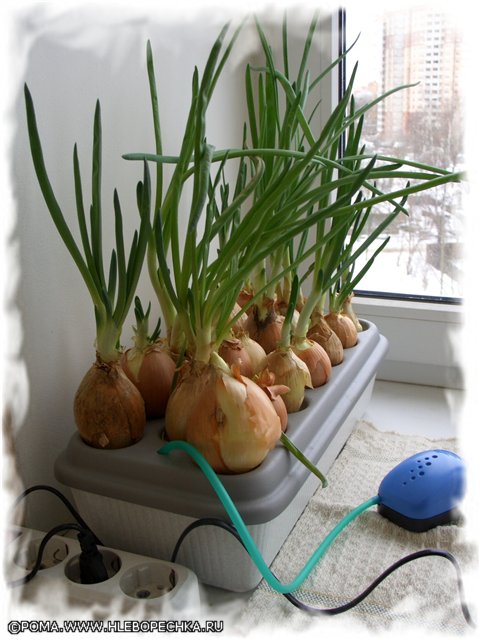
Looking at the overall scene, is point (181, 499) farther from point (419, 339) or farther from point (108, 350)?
point (419, 339)

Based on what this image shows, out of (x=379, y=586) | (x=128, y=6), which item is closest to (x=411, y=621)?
(x=379, y=586)

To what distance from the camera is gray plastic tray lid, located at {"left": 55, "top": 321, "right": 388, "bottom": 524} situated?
0.46 meters

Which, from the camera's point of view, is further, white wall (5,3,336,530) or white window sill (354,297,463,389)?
white window sill (354,297,463,389)

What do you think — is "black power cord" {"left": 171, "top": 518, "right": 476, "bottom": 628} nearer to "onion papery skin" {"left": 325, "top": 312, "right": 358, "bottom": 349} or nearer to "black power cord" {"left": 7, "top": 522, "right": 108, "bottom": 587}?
"black power cord" {"left": 7, "top": 522, "right": 108, "bottom": 587}

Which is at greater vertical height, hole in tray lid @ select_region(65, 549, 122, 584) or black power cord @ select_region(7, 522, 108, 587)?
black power cord @ select_region(7, 522, 108, 587)

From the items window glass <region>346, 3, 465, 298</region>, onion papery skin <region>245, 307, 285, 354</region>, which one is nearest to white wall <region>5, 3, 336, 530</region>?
onion papery skin <region>245, 307, 285, 354</region>

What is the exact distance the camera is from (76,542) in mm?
495

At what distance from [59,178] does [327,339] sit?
0.89ft

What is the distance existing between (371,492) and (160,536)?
20cm

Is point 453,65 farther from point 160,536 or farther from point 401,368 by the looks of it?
point 160,536

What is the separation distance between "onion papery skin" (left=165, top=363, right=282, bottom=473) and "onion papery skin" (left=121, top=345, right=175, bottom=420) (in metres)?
0.06

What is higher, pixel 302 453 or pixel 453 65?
pixel 453 65

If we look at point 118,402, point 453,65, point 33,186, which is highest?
point 453,65

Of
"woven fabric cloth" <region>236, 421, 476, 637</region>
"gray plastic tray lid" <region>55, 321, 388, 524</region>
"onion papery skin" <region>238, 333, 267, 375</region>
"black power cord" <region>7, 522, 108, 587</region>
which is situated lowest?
"woven fabric cloth" <region>236, 421, 476, 637</region>
